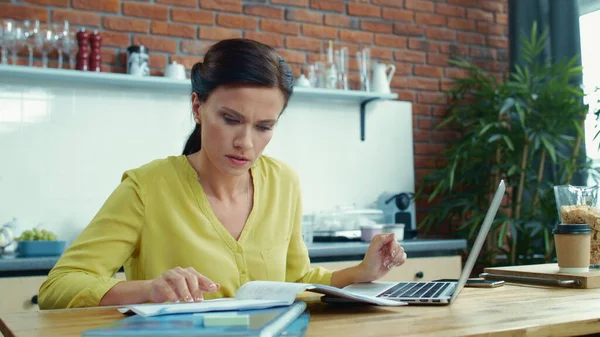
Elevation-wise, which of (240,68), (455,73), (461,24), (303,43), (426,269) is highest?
(461,24)

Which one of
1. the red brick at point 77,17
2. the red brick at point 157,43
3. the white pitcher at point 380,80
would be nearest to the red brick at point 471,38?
the white pitcher at point 380,80

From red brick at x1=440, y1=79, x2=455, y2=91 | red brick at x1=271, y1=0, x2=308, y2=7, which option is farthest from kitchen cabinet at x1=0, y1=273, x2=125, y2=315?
red brick at x1=440, y1=79, x2=455, y2=91

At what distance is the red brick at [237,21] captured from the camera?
3778 millimetres

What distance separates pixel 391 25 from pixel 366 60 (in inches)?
13.7

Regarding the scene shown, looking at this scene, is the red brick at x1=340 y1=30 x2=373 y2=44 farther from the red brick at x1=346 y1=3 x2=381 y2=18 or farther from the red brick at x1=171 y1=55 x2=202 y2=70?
the red brick at x1=171 y1=55 x2=202 y2=70

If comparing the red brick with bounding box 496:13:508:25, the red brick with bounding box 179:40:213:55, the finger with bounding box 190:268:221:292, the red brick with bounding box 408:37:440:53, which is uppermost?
the red brick with bounding box 496:13:508:25

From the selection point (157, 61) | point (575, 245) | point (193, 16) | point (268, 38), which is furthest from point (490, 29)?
point (575, 245)

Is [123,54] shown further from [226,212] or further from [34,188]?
[226,212]

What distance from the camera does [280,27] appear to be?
12.9 feet

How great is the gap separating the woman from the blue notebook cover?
471mm

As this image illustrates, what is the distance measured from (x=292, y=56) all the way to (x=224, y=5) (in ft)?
1.56

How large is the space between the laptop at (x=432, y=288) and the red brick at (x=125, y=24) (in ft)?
7.91

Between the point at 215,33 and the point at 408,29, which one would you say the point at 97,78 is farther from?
the point at 408,29

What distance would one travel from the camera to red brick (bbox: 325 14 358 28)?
161 inches
